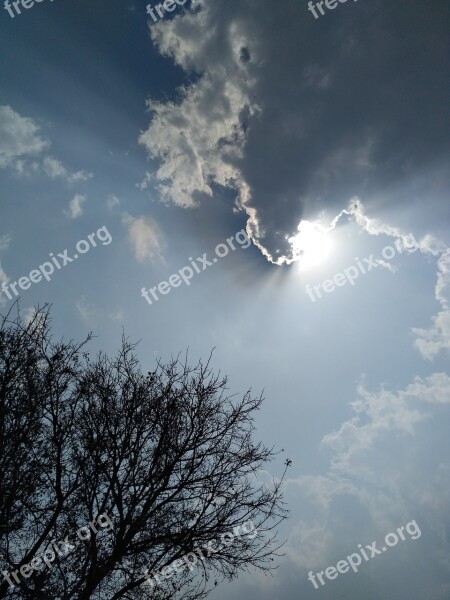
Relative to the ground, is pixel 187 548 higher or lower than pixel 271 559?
higher

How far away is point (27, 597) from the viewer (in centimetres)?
670

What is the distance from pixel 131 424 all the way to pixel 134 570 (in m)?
3.27

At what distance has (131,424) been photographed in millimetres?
8617

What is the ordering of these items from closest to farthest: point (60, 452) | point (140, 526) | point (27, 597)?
1. point (27, 597)
2. point (140, 526)
3. point (60, 452)

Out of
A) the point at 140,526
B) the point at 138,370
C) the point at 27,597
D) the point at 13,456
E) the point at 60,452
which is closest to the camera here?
the point at 13,456

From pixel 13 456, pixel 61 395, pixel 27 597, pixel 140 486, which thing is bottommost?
pixel 27 597

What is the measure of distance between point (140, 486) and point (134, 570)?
5.94 ft

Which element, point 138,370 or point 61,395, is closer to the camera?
point 61,395

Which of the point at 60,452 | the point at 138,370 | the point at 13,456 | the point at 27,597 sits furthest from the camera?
the point at 138,370

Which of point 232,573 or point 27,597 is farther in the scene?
point 232,573

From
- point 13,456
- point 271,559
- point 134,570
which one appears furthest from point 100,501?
point 271,559

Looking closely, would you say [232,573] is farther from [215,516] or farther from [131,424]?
[131,424]

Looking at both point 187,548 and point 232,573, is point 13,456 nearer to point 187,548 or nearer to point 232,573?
point 187,548

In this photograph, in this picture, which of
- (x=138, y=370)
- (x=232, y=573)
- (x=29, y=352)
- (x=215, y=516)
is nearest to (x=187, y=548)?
(x=215, y=516)
